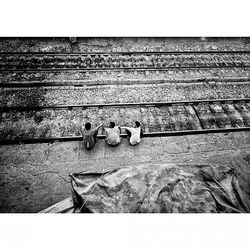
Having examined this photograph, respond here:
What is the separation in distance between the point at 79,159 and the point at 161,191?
315 centimetres

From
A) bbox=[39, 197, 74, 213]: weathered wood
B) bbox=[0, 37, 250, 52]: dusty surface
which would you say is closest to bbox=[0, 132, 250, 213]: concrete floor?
bbox=[39, 197, 74, 213]: weathered wood

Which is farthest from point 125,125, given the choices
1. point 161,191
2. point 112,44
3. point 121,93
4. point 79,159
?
point 112,44

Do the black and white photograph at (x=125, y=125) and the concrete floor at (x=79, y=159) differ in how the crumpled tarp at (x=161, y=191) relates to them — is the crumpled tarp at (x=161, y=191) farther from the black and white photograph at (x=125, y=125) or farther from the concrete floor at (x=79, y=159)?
the concrete floor at (x=79, y=159)

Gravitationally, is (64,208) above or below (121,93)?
below

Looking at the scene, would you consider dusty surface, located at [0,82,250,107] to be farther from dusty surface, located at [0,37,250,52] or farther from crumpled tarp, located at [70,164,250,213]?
crumpled tarp, located at [70,164,250,213]

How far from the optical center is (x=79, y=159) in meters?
6.00

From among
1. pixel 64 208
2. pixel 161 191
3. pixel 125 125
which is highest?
pixel 125 125

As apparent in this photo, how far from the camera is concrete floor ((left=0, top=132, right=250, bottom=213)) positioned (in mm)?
5297

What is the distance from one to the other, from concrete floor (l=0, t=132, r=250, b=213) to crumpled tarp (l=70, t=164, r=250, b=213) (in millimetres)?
1607

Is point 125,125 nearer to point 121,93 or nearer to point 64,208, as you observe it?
point 121,93

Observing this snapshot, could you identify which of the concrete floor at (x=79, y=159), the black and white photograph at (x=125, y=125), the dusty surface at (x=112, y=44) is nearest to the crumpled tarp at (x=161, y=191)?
the black and white photograph at (x=125, y=125)

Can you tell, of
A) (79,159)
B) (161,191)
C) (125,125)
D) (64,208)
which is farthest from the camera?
(125,125)

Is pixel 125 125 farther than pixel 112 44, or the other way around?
pixel 112 44

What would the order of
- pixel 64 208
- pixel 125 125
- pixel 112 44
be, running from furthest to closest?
pixel 112 44
pixel 125 125
pixel 64 208
